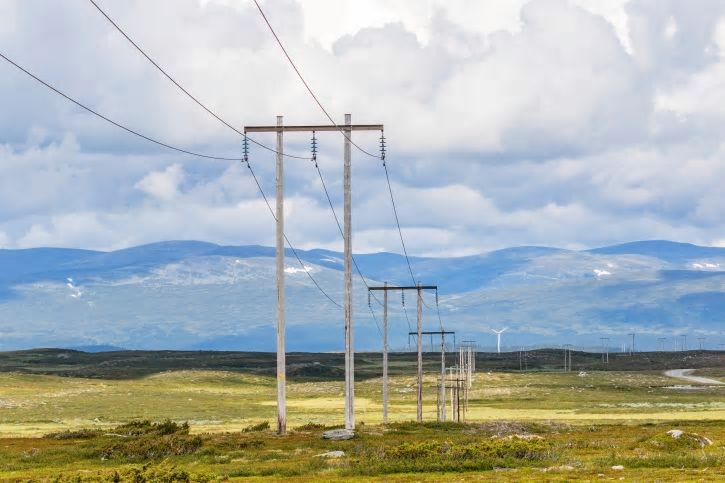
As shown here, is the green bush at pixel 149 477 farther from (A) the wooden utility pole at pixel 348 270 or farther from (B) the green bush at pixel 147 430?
(B) the green bush at pixel 147 430

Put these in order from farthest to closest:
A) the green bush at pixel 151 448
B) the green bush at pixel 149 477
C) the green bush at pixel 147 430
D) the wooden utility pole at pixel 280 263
A: the green bush at pixel 147 430 < the wooden utility pole at pixel 280 263 < the green bush at pixel 151 448 < the green bush at pixel 149 477

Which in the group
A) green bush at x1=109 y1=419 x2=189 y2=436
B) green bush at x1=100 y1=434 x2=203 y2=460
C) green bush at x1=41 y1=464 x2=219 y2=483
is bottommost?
green bush at x1=109 y1=419 x2=189 y2=436

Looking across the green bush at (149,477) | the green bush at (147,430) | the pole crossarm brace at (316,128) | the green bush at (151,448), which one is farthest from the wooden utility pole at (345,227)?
the green bush at (149,477)

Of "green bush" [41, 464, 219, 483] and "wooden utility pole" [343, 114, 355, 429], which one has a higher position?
"wooden utility pole" [343, 114, 355, 429]

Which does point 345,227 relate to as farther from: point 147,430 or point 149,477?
point 149,477

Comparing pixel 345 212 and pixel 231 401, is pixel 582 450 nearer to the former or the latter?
pixel 345 212

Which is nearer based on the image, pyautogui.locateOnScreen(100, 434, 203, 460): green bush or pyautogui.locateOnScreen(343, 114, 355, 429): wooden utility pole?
pyautogui.locateOnScreen(100, 434, 203, 460): green bush

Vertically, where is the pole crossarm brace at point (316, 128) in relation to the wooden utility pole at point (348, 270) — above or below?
above

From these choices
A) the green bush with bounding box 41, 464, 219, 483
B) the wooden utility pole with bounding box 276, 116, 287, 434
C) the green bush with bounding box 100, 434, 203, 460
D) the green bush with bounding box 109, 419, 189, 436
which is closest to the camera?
the green bush with bounding box 41, 464, 219, 483

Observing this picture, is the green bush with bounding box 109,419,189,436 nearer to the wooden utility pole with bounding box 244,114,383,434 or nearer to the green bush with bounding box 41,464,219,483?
the wooden utility pole with bounding box 244,114,383,434

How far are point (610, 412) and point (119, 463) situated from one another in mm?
90057

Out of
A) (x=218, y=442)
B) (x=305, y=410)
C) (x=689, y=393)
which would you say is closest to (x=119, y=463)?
(x=218, y=442)

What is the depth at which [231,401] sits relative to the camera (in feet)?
527

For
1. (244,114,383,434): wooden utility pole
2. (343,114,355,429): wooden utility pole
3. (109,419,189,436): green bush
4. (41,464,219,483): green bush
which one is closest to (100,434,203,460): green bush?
(109,419,189,436): green bush
